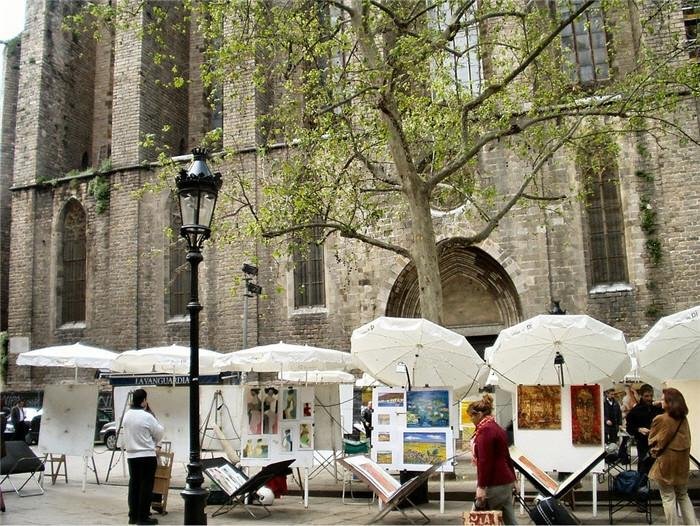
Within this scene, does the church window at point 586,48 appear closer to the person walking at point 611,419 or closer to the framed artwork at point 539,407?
the person walking at point 611,419

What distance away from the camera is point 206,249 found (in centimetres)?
2375

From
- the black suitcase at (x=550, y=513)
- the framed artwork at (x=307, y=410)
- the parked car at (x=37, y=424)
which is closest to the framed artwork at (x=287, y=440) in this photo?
the framed artwork at (x=307, y=410)

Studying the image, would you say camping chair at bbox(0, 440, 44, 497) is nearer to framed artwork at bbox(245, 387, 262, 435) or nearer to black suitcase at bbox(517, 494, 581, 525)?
framed artwork at bbox(245, 387, 262, 435)

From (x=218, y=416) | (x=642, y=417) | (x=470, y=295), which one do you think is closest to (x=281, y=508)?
(x=218, y=416)

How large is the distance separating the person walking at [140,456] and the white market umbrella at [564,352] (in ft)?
15.4

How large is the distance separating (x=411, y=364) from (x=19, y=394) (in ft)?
65.1

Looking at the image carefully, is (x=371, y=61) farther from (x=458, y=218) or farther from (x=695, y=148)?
(x=695, y=148)

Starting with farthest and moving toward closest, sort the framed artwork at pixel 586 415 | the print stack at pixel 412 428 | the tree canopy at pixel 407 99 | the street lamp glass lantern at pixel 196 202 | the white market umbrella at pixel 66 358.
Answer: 1. the white market umbrella at pixel 66 358
2. the tree canopy at pixel 407 99
3. the print stack at pixel 412 428
4. the framed artwork at pixel 586 415
5. the street lamp glass lantern at pixel 196 202

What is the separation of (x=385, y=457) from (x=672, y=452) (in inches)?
151

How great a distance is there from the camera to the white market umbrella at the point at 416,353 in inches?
395

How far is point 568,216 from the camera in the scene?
19703 mm

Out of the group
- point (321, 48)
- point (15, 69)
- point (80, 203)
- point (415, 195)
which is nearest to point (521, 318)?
point (415, 195)

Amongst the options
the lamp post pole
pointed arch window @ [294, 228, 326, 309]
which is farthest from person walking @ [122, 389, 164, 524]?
pointed arch window @ [294, 228, 326, 309]

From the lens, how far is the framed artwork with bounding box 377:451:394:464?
995 centimetres
